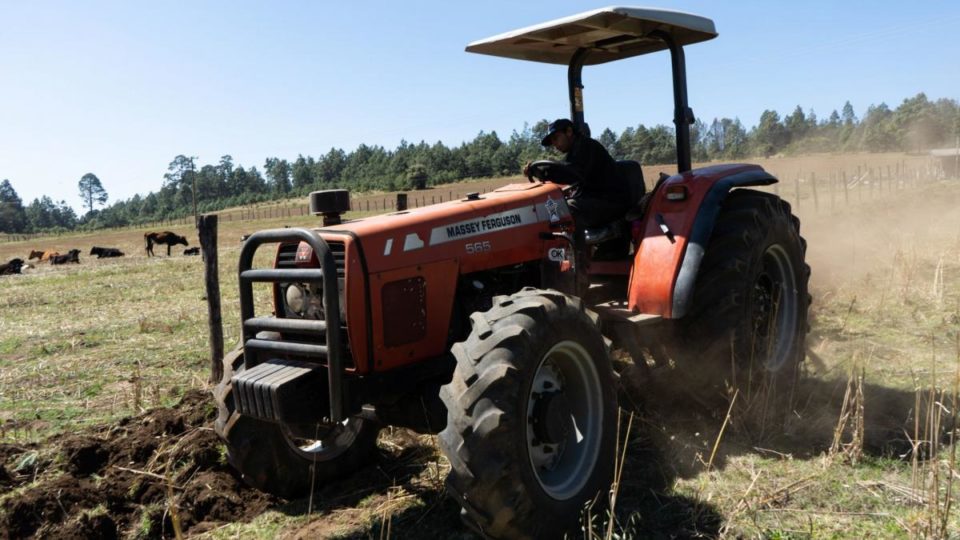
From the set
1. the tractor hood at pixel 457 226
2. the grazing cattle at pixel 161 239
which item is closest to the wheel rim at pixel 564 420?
the tractor hood at pixel 457 226

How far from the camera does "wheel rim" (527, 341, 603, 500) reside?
11.5ft

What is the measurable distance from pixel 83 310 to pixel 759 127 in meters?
123

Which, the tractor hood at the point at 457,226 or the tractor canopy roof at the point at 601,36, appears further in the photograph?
the tractor canopy roof at the point at 601,36

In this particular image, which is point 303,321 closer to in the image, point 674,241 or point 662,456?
point 662,456

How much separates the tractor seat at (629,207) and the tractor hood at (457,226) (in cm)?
43

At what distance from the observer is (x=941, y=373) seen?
17.9ft

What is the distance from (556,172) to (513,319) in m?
1.80

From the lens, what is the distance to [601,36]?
5484mm

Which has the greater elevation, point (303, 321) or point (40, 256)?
point (303, 321)

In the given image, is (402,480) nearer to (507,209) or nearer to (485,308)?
(485,308)

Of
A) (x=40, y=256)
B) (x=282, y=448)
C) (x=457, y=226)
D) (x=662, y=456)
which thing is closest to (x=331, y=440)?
(x=282, y=448)

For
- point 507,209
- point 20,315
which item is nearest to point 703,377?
point 507,209

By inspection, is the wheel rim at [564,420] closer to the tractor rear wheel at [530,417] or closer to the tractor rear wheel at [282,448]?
the tractor rear wheel at [530,417]

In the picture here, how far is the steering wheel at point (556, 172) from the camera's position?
489 cm
